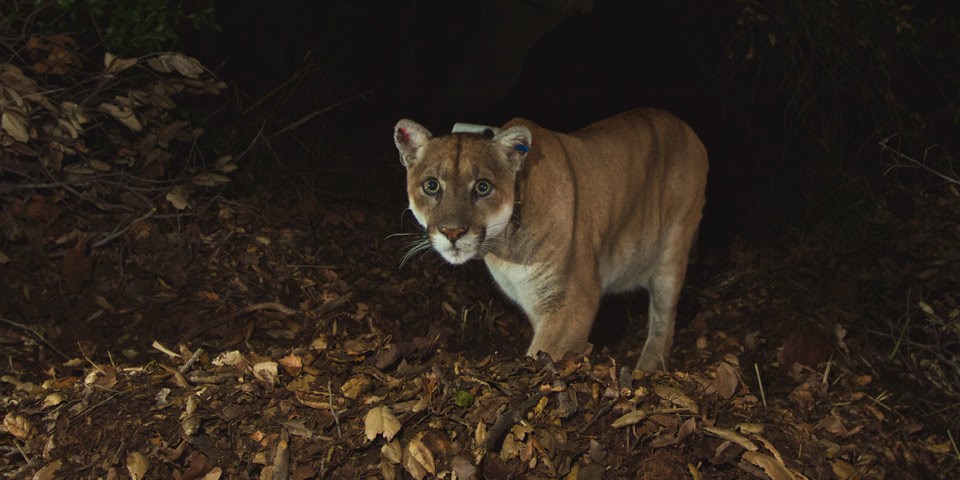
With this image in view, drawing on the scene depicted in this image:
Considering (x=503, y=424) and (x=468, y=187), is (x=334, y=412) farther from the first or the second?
(x=468, y=187)

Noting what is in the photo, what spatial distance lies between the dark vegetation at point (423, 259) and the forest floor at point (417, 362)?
2 cm

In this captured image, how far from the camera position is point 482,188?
176 inches

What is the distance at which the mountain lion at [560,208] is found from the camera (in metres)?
4.48

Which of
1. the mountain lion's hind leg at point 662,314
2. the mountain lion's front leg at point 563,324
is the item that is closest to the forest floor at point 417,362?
the mountain lion's hind leg at point 662,314

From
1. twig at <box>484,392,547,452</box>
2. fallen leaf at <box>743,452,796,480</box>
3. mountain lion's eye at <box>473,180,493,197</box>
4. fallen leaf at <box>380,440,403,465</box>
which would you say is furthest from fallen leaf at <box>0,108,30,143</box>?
fallen leaf at <box>743,452,796,480</box>

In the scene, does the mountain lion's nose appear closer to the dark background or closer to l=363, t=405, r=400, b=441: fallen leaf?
l=363, t=405, r=400, b=441: fallen leaf

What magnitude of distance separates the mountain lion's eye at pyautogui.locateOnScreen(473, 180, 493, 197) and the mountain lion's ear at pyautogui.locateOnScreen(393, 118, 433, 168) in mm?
442

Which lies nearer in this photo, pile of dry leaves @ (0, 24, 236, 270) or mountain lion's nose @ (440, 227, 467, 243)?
mountain lion's nose @ (440, 227, 467, 243)

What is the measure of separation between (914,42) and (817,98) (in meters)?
1.18

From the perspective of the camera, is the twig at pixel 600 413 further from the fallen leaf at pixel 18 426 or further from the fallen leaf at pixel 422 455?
the fallen leaf at pixel 18 426

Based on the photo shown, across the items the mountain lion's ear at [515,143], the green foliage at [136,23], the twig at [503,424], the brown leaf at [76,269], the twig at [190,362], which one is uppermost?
the green foliage at [136,23]

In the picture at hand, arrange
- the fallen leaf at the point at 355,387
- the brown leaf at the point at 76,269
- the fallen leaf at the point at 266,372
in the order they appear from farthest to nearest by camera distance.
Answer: the brown leaf at the point at 76,269, the fallen leaf at the point at 266,372, the fallen leaf at the point at 355,387

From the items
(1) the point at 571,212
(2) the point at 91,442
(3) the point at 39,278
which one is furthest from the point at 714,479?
(3) the point at 39,278

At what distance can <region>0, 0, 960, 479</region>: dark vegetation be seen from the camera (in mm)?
3389
